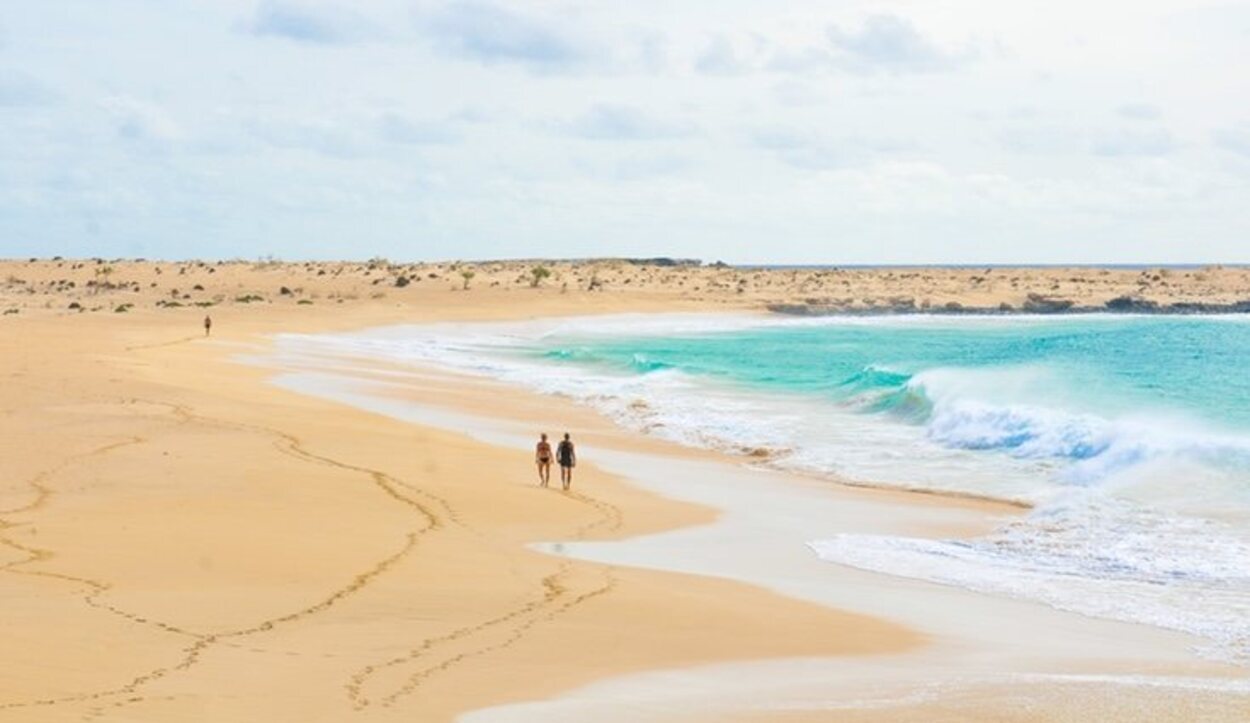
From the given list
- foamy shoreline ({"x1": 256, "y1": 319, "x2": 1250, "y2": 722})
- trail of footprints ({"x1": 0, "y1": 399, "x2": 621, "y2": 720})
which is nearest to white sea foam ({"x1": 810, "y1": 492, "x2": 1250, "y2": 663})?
foamy shoreline ({"x1": 256, "y1": 319, "x2": 1250, "y2": 722})

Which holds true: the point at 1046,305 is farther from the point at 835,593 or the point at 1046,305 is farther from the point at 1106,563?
the point at 835,593

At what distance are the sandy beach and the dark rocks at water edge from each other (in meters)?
63.9

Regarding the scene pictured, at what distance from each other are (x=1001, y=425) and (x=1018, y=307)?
2707 inches

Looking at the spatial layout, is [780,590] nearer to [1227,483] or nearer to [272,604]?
[272,604]

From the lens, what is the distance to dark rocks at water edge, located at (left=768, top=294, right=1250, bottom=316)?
93625mm

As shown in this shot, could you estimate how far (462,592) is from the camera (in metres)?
14.6

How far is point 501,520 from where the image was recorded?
19.7m

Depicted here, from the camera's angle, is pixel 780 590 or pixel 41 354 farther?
pixel 41 354

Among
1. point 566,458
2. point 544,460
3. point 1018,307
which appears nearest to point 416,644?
point 566,458

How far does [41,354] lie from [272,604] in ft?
98.7

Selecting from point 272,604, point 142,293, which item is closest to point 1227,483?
point 272,604

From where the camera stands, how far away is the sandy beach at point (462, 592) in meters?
11.2

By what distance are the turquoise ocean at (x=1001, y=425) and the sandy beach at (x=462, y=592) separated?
3.69 feet

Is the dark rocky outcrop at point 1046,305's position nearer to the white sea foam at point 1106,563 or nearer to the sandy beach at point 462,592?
the sandy beach at point 462,592
